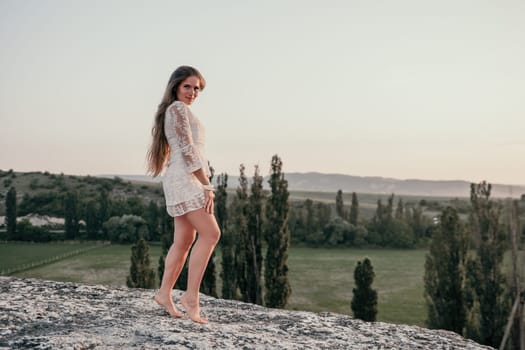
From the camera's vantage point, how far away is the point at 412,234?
59.2 m

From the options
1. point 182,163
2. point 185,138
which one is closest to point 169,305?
point 182,163

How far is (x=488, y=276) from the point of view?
22109 mm

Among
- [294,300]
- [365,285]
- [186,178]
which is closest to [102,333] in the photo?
[186,178]

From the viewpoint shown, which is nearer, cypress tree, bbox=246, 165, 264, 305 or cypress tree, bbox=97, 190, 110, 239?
cypress tree, bbox=246, 165, 264, 305

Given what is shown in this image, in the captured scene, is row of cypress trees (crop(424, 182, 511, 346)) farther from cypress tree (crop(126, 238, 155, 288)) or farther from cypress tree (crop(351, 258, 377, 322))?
cypress tree (crop(126, 238, 155, 288))

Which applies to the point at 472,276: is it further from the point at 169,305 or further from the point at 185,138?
the point at 185,138

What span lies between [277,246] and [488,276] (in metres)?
9.36

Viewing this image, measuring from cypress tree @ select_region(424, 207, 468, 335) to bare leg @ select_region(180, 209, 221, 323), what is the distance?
A: 1966 centimetres

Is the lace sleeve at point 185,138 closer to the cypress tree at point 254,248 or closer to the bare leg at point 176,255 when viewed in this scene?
the bare leg at point 176,255

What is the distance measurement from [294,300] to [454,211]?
1447 cm

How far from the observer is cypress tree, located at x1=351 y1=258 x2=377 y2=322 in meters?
24.6

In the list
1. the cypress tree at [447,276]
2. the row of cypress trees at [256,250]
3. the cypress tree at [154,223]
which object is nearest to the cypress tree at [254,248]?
the row of cypress trees at [256,250]

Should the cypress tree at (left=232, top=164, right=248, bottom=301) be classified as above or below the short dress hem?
below

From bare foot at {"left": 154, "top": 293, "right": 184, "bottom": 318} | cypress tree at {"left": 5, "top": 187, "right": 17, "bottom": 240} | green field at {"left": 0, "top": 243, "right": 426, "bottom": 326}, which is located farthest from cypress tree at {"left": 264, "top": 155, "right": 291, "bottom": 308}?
cypress tree at {"left": 5, "top": 187, "right": 17, "bottom": 240}
